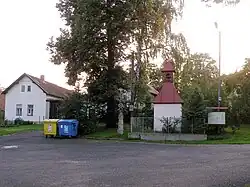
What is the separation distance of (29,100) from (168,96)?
29293 mm

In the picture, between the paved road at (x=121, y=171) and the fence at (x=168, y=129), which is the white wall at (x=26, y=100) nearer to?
the fence at (x=168, y=129)

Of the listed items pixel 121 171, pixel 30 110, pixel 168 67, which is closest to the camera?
pixel 121 171

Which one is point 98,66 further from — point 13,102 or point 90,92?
point 13,102

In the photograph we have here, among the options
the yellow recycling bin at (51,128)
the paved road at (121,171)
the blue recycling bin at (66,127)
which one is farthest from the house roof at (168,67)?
the paved road at (121,171)

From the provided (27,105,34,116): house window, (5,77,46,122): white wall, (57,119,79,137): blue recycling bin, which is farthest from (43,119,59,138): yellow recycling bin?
(27,105,34,116): house window

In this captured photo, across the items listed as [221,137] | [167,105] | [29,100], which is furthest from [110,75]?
[29,100]

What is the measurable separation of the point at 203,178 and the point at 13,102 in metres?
48.7

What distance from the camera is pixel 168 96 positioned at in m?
31.1

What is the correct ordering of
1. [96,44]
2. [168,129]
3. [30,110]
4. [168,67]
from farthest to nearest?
[30,110] < [96,44] < [168,67] < [168,129]

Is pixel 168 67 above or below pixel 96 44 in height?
below

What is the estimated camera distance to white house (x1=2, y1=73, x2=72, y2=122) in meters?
55.1

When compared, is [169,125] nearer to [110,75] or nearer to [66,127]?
[110,75]

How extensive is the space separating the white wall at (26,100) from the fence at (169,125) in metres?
27.2

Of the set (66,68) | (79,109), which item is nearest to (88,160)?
(79,109)
